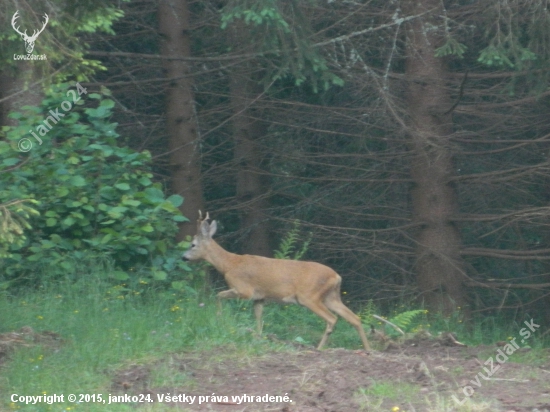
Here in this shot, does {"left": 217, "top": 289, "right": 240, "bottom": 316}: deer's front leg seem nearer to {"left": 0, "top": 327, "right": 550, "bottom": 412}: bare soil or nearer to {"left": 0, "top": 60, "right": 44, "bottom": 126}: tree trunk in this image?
{"left": 0, "top": 327, "right": 550, "bottom": 412}: bare soil

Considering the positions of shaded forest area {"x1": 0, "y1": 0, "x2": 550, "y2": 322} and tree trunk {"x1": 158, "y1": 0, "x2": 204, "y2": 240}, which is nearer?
shaded forest area {"x1": 0, "y1": 0, "x2": 550, "y2": 322}

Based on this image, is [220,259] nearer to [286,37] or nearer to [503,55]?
[286,37]

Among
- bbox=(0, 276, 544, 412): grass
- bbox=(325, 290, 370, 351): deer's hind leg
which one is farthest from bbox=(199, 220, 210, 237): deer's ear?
bbox=(325, 290, 370, 351): deer's hind leg

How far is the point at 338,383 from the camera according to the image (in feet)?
24.9

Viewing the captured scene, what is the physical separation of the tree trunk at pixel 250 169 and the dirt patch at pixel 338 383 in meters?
7.40

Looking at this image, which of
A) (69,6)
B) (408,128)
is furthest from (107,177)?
(408,128)

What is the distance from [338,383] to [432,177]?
6815 millimetres

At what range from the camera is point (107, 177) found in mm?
11406

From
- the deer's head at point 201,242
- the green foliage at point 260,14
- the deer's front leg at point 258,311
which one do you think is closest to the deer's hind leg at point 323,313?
the deer's front leg at point 258,311

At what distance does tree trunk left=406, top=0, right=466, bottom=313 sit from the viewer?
13273 millimetres

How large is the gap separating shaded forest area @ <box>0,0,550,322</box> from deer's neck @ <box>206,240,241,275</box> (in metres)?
2.31

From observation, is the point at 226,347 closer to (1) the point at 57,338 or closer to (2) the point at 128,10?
(1) the point at 57,338

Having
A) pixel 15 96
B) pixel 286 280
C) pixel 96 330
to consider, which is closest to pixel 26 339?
pixel 96 330

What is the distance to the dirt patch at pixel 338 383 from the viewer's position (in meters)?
7.02
